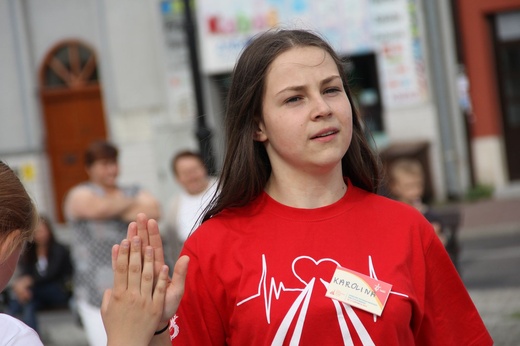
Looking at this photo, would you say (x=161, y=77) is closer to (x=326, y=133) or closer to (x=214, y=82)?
(x=214, y=82)

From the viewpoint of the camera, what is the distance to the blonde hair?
246 centimetres

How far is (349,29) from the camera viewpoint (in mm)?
19500

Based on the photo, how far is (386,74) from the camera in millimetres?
19344

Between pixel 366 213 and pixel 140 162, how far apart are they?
17.9 m

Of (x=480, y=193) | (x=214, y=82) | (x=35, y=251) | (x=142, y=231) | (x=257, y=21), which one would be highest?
A: (x=257, y=21)

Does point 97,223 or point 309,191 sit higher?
point 309,191

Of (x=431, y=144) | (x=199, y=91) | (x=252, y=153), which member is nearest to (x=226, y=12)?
(x=431, y=144)

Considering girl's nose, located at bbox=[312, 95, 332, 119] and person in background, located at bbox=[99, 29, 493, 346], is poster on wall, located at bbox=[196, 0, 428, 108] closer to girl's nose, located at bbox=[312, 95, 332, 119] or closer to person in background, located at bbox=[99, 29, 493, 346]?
person in background, located at bbox=[99, 29, 493, 346]

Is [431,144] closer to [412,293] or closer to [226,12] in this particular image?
[226,12]

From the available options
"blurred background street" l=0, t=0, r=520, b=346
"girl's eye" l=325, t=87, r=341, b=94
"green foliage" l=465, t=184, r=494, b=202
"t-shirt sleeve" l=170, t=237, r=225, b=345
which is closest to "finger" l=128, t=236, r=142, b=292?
"t-shirt sleeve" l=170, t=237, r=225, b=345

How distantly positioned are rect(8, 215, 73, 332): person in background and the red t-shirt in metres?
7.27

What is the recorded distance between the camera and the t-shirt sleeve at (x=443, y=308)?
115 inches

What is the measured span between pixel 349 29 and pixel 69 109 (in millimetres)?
6064

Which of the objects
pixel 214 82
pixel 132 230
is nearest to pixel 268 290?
pixel 132 230
